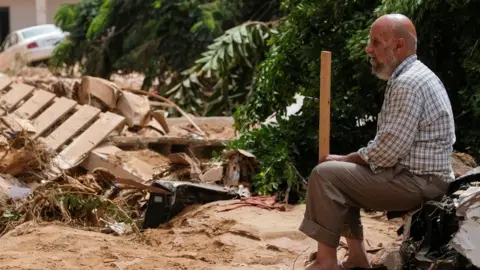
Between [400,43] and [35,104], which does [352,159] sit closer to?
[400,43]

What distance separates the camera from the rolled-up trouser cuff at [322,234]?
5.19 metres

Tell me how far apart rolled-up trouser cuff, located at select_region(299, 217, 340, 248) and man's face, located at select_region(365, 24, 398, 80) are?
97 cm

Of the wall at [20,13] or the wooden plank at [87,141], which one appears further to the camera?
the wall at [20,13]

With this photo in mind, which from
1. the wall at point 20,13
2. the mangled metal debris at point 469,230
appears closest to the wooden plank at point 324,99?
the mangled metal debris at point 469,230

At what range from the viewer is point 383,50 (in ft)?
17.1

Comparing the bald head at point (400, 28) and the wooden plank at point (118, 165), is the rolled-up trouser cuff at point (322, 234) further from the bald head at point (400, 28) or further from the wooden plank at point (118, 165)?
the wooden plank at point (118, 165)

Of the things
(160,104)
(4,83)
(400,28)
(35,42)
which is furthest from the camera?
(35,42)

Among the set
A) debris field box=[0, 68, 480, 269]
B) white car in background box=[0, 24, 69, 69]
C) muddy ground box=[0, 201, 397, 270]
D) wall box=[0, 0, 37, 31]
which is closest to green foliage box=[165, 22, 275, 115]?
debris field box=[0, 68, 480, 269]

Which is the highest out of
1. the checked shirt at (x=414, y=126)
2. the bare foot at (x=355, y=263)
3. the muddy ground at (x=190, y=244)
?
the checked shirt at (x=414, y=126)

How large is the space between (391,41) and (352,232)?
3.93 ft

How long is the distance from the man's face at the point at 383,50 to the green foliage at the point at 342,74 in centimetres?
304

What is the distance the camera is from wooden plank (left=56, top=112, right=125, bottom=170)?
9898 mm

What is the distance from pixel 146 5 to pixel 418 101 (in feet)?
43.4

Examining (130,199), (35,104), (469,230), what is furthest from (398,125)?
(35,104)
